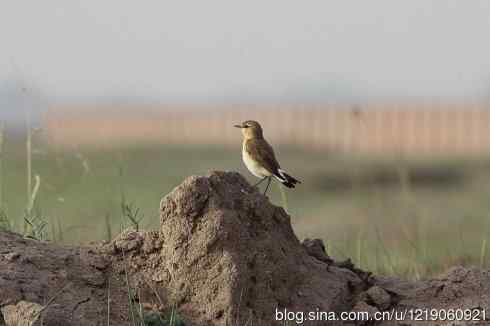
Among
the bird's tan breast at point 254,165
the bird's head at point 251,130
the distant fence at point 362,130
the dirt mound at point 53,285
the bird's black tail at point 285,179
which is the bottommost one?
the distant fence at point 362,130

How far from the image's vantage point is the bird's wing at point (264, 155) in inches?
200

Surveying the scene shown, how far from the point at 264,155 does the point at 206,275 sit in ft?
3.52

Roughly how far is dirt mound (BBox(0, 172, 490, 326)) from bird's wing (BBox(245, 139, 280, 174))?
558 mm

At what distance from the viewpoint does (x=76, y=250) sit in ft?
14.7

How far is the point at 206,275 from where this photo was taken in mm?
4191

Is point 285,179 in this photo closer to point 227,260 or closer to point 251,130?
point 251,130

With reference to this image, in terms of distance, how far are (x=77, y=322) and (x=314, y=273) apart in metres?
1.17

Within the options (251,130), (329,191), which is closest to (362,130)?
(329,191)

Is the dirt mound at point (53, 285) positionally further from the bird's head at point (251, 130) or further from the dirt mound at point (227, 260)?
the bird's head at point (251, 130)

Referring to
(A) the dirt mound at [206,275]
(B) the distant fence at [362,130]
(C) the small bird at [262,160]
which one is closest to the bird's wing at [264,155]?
(C) the small bird at [262,160]

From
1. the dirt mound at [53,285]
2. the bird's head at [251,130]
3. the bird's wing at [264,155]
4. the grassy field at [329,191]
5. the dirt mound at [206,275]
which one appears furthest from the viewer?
the grassy field at [329,191]

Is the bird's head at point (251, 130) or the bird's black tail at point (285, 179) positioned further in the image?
the bird's head at point (251, 130)

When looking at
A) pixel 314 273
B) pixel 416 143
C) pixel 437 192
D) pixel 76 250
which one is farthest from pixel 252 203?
pixel 416 143

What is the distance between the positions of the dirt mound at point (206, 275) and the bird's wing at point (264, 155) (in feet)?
1.83
